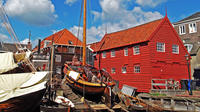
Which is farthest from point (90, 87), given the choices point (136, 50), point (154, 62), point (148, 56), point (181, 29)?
point (181, 29)

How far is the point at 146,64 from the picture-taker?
770 inches

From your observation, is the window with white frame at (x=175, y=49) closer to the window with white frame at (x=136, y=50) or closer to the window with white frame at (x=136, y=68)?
the window with white frame at (x=136, y=50)

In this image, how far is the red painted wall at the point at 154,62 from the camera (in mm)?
19328

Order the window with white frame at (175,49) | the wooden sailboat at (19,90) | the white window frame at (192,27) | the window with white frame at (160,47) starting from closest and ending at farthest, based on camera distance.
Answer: the wooden sailboat at (19,90), the window with white frame at (160,47), the window with white frame at (175,49), the white window frame at (192,27)

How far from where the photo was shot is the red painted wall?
19.3 metres

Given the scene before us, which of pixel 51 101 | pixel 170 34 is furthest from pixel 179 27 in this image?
pixel 51 101

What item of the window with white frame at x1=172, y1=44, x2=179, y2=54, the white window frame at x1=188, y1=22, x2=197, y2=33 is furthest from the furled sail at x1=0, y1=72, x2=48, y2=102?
the white window frame at x1=188, y1=22, x2=197, y2=33

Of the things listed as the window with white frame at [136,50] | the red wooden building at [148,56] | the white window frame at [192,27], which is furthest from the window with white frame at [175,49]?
Result: the white window frame at [192,27]

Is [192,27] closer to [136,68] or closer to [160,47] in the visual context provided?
[160,47]

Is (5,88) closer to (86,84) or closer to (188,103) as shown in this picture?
(86,84)

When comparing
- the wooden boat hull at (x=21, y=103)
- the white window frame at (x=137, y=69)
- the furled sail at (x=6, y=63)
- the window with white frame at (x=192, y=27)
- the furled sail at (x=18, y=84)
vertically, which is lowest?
the wooden boat hull at (x=21, y=103)

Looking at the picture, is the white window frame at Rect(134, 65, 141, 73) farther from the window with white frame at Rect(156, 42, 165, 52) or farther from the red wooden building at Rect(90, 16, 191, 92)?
the window with white frame at Rect(156, 42, 165, 52)

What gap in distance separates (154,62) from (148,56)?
101 centimetres

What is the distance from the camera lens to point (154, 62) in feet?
63.6
